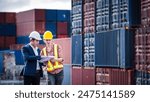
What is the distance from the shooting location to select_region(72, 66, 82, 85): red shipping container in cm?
1205

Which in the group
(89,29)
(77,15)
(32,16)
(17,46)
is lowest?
(17,46)

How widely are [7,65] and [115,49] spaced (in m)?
2.88

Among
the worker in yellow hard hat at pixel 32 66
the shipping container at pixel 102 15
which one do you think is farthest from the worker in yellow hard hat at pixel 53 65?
the shipping container at pixel 102 15

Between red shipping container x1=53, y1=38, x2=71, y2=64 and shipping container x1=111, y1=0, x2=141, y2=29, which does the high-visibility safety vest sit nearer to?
shipping container x1=111, y1=0, x2=141, y2=29

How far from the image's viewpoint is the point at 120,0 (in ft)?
38.5

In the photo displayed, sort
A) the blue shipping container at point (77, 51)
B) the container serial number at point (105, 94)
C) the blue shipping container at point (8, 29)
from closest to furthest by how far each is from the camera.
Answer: the container serial number at point (105, 94)
the blue shipping container at point (77, 51)
the blue shipping container at point (8, 29)

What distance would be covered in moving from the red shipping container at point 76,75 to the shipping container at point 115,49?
44 cm

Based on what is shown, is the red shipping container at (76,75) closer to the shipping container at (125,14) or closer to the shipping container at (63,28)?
the shipping container at (125,14)

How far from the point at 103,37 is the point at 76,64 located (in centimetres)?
120

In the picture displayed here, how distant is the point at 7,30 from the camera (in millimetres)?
15898

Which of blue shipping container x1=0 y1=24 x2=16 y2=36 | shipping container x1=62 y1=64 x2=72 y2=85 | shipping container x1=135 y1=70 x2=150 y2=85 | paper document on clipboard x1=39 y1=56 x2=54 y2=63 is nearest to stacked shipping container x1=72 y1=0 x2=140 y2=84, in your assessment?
shipping container x1=62 y1=64 x2=72 y2=85

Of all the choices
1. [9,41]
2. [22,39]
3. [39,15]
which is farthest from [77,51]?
[39,15]

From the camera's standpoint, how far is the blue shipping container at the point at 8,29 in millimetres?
15752

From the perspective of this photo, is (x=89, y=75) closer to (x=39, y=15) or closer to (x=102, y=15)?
(x=102, y=15)
